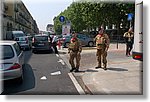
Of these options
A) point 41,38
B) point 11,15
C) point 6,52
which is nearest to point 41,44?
point 41,38

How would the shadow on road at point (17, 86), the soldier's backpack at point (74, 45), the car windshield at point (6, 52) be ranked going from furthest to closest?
the soldier's backpack at point (74, 45) < the car windshield at point (6, 52) < the shadow on road at point (17, 86)

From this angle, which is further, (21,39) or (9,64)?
(21,39)

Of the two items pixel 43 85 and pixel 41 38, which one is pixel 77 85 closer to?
pixel 43 85

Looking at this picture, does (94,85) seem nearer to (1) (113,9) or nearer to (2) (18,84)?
(2) (18,84)

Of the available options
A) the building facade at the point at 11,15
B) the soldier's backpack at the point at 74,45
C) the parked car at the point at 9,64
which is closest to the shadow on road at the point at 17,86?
the parked car at the point at 9,64

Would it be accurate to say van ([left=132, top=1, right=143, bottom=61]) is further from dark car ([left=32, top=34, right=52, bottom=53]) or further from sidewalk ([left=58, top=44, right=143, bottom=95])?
dark car ([left=32, top=34, right=52, bottom=53])

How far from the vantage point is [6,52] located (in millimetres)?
7629

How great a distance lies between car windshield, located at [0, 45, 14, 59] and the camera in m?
7.39

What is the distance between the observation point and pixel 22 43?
21766 mm

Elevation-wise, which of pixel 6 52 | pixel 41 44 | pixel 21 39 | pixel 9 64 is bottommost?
pixel 9 64

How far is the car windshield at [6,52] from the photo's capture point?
7389mm

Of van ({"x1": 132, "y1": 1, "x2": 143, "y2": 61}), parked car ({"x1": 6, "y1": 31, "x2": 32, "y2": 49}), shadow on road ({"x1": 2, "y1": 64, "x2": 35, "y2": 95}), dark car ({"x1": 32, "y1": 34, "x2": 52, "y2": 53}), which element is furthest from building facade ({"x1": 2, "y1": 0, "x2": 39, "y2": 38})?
van ({"x1": 132, "y1": 1, "x2": 143, "y2": 61})

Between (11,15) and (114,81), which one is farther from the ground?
(11,15)

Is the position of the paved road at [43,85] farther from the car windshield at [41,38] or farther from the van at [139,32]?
the car windshield at [41,38]
